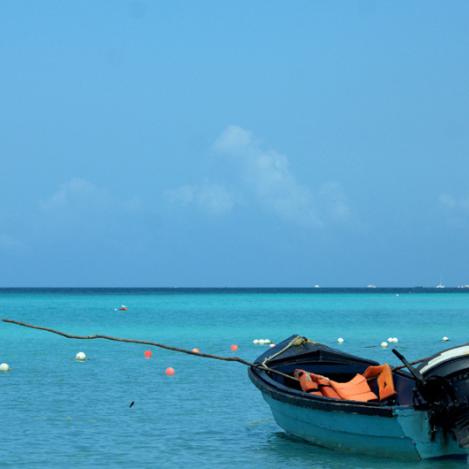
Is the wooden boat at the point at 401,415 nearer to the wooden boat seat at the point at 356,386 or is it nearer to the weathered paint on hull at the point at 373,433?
the weathered paint on hull at the point at 373,433

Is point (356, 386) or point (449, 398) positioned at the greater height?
point (449, 398)

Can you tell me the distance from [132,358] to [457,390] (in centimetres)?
1978

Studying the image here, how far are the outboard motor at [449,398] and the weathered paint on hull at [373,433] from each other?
18 cm

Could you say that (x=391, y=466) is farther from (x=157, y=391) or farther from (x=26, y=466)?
(x=157, y=391)

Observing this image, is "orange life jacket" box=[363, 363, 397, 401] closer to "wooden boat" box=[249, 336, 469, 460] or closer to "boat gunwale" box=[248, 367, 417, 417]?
"wooden boat" box=[249, 336, 469, 460]

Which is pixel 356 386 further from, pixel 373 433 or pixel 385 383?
pixel 373 433

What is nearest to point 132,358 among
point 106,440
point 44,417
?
point 44,417

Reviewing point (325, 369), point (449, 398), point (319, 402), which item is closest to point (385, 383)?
point (319, 402)

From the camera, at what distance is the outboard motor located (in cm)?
1300

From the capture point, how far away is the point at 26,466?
1484 cm

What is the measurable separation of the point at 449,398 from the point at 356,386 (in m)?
2.99

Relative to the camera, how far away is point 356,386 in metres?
15.9

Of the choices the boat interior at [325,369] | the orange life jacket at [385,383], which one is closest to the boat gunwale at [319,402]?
the boat interior at [325,369]

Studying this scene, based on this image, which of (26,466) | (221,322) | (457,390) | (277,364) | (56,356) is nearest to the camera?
(457,390)
